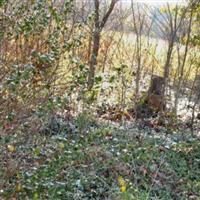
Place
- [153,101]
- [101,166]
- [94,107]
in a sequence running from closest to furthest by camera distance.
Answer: [101,166] < [94,107] < [153,101]

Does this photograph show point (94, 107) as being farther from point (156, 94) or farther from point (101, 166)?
point (101, 166)

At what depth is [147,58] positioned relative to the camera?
10.5 metres

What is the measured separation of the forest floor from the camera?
4652mm

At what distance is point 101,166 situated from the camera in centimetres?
607

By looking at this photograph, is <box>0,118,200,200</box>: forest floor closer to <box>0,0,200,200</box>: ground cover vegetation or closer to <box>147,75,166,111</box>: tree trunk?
<box>0,0,200,200</box>: ground cover vegetation

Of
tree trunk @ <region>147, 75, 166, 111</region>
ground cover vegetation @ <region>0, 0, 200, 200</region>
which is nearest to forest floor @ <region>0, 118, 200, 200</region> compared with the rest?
ground cover vegetation @ <region>0, 0, 200, 200</region>

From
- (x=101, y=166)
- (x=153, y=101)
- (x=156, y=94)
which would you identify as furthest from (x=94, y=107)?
(x=101, y=166)

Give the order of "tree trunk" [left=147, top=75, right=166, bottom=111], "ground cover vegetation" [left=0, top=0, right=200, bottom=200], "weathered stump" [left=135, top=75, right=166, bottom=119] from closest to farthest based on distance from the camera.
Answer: "ground cover vegetation" [left=0, top=0, right=200, bottom=200], "weathered stump" [left=135, top=75, right=166, bottom=119], "tree trunk" [left=147, top=75, right=166, bottom=111]

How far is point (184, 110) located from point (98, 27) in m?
2.28

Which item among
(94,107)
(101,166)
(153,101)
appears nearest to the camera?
(101,166)

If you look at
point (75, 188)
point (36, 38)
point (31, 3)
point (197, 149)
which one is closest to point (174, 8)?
point (197, 149)

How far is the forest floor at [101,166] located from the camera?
465 cm

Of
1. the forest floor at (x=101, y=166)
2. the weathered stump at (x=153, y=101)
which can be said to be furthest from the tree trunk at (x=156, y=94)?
the forest floor at (x=101, y=166)

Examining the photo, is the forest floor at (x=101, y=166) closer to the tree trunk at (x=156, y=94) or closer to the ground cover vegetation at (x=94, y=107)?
the ground cover vegetation at (x=94, y=107)
